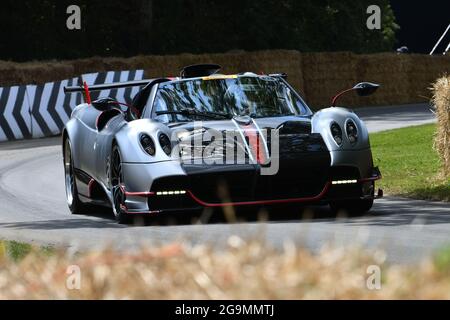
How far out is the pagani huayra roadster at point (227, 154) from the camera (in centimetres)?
1049

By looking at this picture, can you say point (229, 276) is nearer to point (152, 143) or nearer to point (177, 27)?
point (152, 143)

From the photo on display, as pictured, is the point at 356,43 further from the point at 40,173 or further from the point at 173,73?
the point at 40,173

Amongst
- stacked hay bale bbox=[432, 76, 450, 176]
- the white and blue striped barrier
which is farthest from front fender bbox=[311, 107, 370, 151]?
the white and blue striped barrier

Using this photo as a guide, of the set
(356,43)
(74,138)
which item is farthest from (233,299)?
(356,43)

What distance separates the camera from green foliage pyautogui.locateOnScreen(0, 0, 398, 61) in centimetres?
3653

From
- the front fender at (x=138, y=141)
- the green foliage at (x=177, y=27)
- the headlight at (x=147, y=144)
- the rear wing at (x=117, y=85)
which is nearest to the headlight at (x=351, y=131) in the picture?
the front fender at (x=138, y=141)

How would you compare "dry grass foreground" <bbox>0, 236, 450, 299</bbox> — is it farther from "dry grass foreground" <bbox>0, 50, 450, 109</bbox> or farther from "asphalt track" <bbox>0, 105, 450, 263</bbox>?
"dry grass foreground" <bbox>0, 50, 450, 109</bbox>

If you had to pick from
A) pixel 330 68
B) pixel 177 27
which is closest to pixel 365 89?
pixel 330 68

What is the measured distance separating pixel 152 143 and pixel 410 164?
22.4ft

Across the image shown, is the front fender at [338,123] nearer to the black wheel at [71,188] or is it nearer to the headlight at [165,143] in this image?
the headlight at [165,143]

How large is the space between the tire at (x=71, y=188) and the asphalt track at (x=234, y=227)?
0.12 m

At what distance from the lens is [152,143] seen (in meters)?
10.7

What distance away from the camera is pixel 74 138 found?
12.7 m

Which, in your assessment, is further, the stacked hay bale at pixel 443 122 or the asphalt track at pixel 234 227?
the stacked hay bale at pixel 443 122
